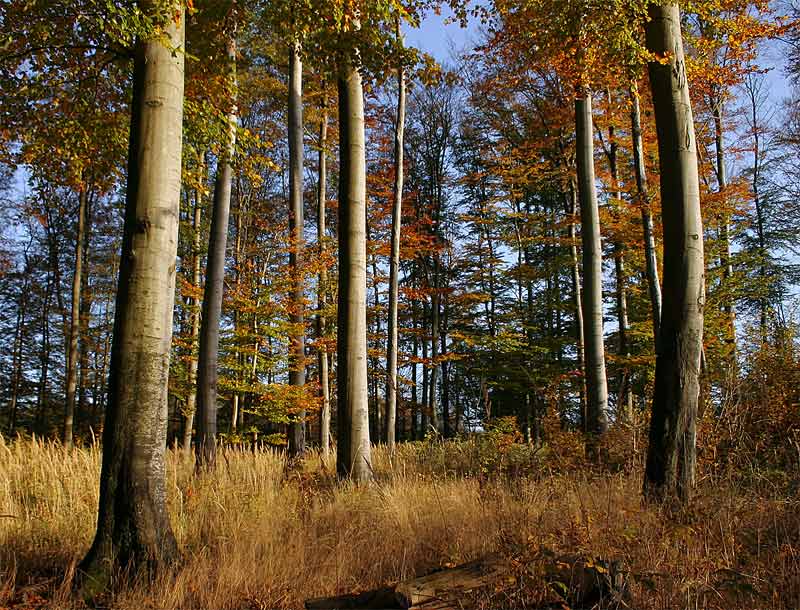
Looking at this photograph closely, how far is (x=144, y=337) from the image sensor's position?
13.0ft

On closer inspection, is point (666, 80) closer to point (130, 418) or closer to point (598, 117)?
point (130, 418)

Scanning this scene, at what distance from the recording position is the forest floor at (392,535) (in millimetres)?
3318

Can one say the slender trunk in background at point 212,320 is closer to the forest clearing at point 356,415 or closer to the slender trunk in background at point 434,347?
the forest clearing at point 356,415

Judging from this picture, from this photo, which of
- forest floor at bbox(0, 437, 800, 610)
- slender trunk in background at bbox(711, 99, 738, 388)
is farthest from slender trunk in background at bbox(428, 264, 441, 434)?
forest floor at bbox(0, 437, 800, 610)

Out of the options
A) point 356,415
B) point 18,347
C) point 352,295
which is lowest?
point 356,415

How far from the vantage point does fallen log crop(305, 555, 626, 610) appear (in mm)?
3113

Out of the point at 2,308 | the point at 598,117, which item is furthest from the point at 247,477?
the point at 2,308

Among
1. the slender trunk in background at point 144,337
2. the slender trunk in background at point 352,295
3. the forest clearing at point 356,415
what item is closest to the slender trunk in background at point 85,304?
the forest clearing at point 356,415

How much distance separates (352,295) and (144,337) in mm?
2929

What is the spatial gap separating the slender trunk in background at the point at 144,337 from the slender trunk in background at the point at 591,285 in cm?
653

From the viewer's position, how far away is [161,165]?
414 centimetres

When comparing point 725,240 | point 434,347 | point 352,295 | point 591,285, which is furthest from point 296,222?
point 725,240

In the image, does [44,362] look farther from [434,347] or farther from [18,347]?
[434,347]

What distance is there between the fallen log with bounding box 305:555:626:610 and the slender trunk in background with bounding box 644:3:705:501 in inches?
82.9
